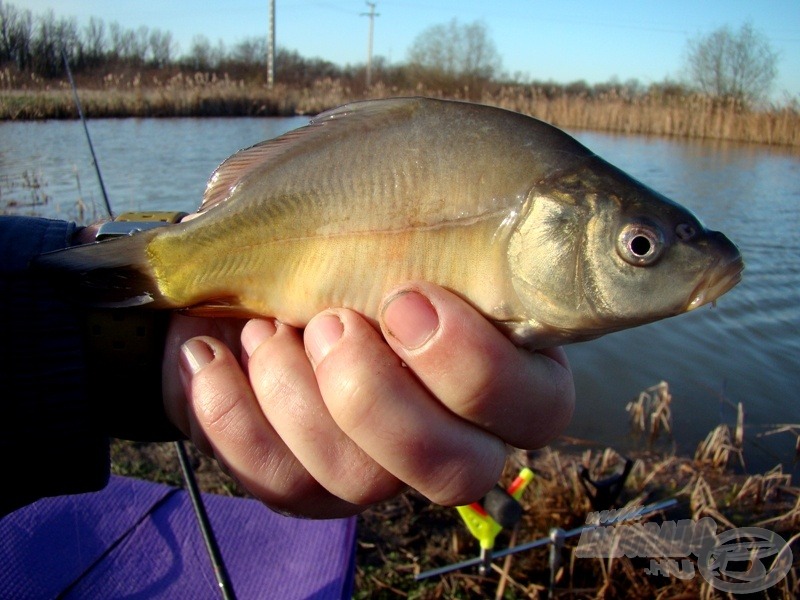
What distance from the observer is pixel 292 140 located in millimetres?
1711

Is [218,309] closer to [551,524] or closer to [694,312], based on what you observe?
[551,524]

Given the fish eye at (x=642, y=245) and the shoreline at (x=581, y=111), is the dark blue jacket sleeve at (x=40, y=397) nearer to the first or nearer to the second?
the fish eye at (x=642, y=245)

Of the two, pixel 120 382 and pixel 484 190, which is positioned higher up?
pixel 484 190

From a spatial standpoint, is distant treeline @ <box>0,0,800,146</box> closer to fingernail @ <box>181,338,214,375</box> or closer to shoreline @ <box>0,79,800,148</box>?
shoreline @ <box>0,79,800,148</box>

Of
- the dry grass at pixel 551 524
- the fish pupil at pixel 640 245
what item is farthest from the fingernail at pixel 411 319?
the dry grass at pixel 551 524

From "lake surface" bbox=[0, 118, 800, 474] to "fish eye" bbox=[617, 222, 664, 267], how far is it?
15.7 ft

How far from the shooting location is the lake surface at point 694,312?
6523mm

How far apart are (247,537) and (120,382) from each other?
1.69m

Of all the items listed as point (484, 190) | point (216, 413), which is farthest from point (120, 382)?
point (484, 190)

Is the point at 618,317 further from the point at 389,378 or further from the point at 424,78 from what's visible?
the point at 424,78

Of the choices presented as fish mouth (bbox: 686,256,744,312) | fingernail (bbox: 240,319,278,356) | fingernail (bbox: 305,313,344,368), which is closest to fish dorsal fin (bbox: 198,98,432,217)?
fingernail (bbox: 240,319,278,356)

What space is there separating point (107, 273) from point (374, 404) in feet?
2.71

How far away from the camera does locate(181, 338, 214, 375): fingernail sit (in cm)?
168

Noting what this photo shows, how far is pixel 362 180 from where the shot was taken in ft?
5.36
